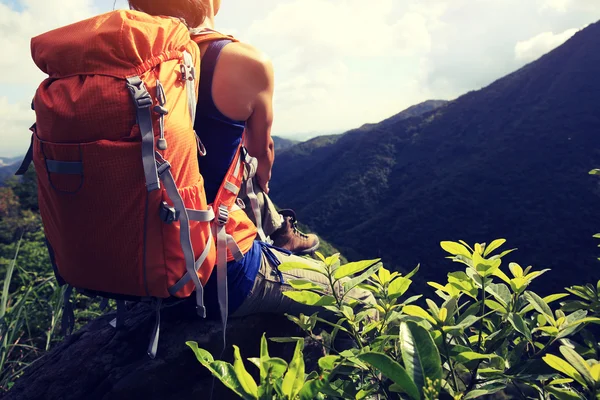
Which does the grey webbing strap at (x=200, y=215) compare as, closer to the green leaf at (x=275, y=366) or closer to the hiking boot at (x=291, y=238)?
the green leaf at (x=275, y=366)

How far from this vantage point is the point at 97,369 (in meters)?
2.08

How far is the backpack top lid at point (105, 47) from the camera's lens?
1.40m

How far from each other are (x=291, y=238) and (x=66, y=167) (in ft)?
5.70

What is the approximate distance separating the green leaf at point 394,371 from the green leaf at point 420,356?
30mm

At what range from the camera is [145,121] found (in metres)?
1.41

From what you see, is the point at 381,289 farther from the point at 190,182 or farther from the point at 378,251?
the point at 378,251

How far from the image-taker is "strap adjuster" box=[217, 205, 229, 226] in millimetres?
1775

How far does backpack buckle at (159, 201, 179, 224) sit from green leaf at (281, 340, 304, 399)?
2.62 ft

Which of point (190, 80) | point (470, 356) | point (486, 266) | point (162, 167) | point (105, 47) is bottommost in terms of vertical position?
point (470, 356)

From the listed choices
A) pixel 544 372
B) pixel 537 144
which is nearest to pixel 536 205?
pixel 537 144

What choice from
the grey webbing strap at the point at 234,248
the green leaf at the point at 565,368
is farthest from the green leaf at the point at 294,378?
the grey webbing strap at the point at 234,248

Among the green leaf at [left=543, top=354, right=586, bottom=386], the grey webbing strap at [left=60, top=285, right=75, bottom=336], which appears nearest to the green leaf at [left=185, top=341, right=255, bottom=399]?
the green leaf at [left=543, top=354, right=586, bottom=386]

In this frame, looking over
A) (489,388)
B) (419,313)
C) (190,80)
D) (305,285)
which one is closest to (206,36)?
(190,80)

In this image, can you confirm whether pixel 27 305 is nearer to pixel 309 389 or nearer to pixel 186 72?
pixel 186 72
